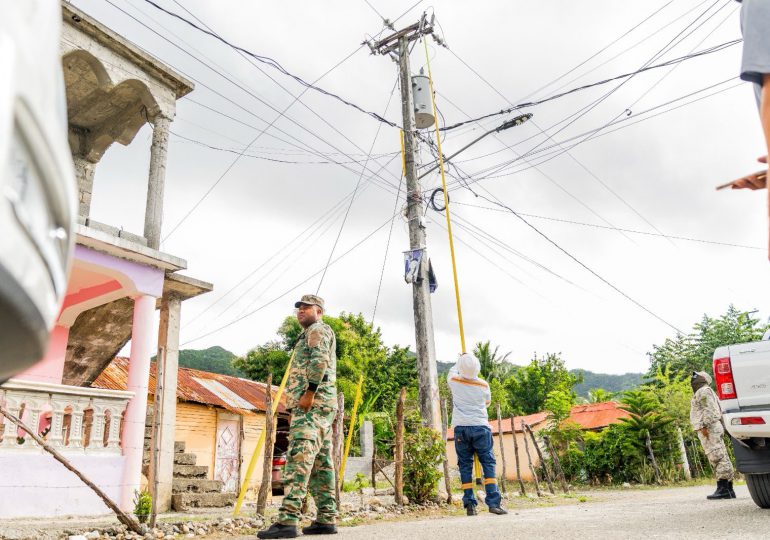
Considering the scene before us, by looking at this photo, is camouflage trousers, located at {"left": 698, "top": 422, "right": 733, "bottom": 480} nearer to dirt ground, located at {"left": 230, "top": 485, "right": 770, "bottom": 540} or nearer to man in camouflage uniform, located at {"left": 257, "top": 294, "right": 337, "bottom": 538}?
dirt ground, located at {"left": 230, "top": 485, "right": 770, "bottom": 540}

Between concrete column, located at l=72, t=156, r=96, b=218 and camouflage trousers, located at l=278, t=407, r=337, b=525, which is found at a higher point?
concrete column, located at l=72, t=156, r=96, b=218

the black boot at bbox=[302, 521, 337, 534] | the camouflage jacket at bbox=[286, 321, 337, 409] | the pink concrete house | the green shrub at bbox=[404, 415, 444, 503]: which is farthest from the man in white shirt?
the pink concrete house

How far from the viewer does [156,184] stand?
9.02 meters

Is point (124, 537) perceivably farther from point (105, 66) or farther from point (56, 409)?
point (105, 66)

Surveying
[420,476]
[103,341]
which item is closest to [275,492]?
[103,341]

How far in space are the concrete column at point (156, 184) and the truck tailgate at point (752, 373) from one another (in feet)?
24.7

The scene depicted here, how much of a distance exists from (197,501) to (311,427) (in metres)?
5.19

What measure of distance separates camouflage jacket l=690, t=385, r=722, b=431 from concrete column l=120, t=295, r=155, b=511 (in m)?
7.53

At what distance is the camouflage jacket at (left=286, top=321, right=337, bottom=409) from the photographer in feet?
16.7

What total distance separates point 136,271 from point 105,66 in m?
3.02

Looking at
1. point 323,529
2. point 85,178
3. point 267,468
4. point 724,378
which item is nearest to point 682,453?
point 724,378

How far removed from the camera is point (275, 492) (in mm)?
17453

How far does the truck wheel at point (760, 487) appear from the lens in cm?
503

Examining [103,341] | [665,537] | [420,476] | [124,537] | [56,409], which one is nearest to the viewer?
[665,537]
